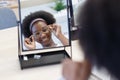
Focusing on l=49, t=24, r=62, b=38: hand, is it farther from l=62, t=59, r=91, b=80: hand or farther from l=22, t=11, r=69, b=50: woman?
l=62, t=59, r=91, b=80: hand

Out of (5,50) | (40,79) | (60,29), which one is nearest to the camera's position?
(40,79)

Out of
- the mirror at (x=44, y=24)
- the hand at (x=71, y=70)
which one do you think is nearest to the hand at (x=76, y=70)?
the hand at (x=71, y=70)

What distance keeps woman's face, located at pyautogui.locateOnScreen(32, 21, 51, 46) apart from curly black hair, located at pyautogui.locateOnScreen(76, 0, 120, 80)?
0.68m

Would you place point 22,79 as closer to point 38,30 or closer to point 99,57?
point 38,30

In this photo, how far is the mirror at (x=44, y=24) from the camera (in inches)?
41.0

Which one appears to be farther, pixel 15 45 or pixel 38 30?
pixel 15 45

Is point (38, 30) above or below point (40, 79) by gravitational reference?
above

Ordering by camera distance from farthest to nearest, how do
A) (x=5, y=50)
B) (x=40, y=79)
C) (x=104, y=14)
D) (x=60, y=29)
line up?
(x=5, y=50) → (x=60, y=29) → (x=40, y=79) → (x=104, y=14)

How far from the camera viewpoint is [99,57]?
13.8 inches

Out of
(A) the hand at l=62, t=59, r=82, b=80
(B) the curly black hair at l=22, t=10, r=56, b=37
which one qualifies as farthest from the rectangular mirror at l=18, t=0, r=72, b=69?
(A) the hand at l=62, t=59, r=82, b=80

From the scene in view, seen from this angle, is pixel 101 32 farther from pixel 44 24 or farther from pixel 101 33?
pixel 44 24

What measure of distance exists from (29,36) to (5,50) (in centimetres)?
27

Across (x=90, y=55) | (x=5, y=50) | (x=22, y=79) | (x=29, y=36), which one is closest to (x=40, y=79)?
(x=22, y=79)

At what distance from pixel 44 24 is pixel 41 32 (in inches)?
1.5
